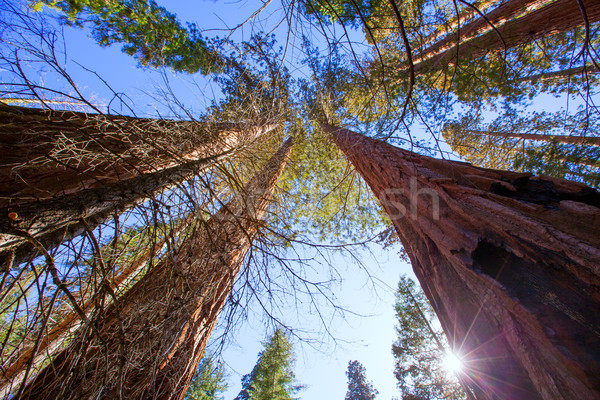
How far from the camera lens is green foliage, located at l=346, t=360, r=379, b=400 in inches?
671

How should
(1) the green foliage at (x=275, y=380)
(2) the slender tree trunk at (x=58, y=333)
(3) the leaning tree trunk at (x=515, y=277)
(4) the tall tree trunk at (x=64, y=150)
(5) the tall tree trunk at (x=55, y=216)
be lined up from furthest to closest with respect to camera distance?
(1) the green foliage at (x=275, y=380), (4) the tall tree trunk at (x=64, y=150), (2) the slender tree trunk at (x=58, y=333), (5) the tall tree trunk at (x=55, y=216), (3) the leaning tree trunk at (x=515, y=277)

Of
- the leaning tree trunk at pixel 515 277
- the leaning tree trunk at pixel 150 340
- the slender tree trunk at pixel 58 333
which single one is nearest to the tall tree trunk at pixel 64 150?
the slender tree trunk at pixel 58 333

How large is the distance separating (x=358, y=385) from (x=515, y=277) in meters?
22.5

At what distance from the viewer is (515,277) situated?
2.99ft

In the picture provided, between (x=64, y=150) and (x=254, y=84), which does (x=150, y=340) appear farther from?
(x=254, y=84)

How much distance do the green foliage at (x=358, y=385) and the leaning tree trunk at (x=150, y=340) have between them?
21007 millimetres

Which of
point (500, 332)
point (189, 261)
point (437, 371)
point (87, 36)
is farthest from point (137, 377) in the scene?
point (437, 371)

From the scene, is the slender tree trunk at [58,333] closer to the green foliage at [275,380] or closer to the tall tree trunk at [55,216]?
the tall tree trunk at [55,216]

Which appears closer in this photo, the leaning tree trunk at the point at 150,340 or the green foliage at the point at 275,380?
the leaning tree trunk at the point at 150,340

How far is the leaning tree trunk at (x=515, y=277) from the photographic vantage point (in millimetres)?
679

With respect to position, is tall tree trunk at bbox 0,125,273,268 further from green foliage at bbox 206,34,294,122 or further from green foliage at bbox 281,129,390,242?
green foliage at bbox 281,129,390,242

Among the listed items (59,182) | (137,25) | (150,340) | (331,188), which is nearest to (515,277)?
→ (150,340)

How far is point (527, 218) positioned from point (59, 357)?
9.29 ft

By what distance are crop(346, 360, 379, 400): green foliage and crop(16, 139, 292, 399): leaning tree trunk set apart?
21007mm
